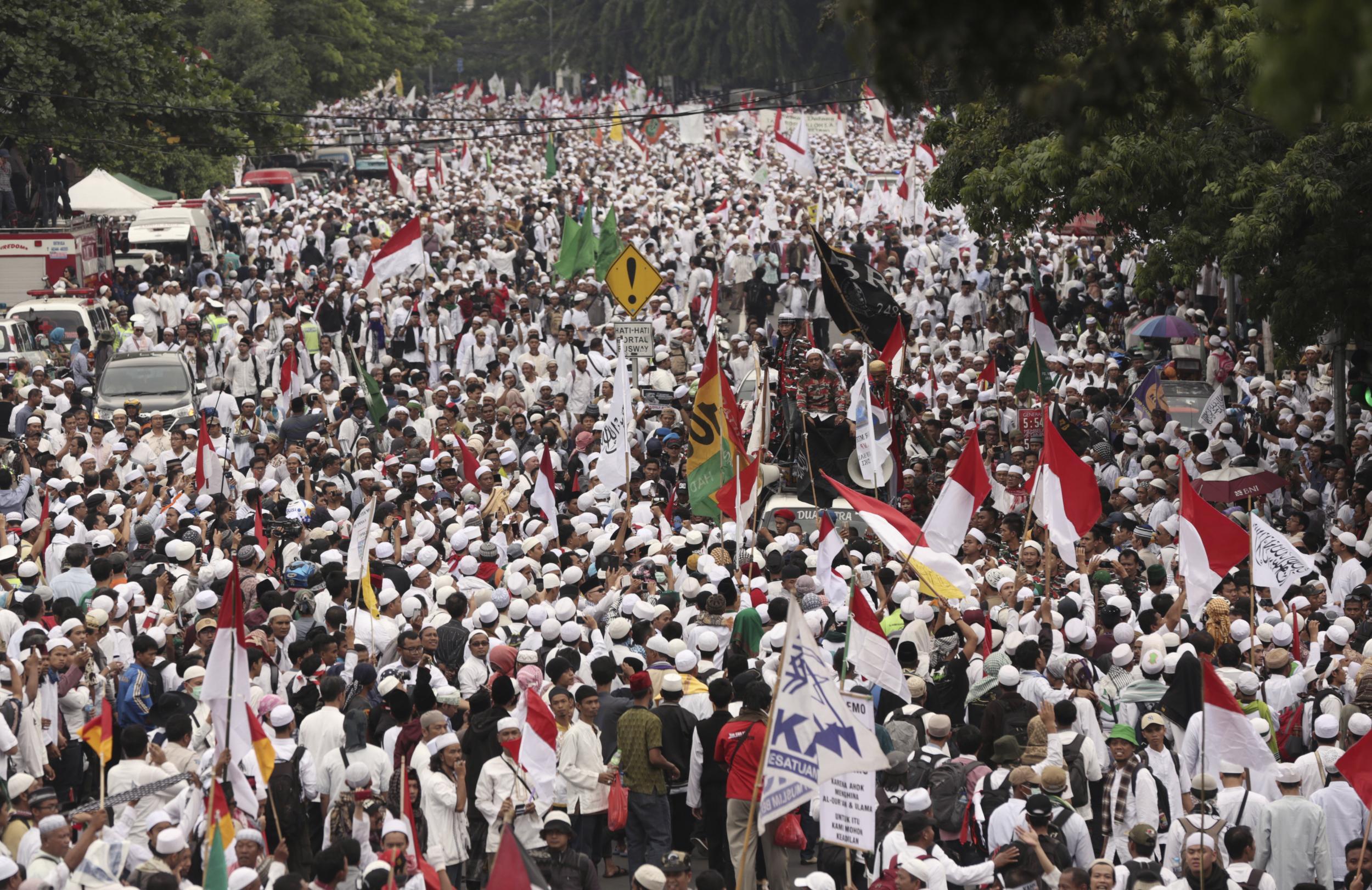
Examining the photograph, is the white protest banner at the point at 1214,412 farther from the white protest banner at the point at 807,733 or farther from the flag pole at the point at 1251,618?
the white protest banner at the point at 807,733

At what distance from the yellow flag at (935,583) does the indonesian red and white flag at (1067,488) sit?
3.91 ft

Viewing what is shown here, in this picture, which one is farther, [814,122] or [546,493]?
[814,122]

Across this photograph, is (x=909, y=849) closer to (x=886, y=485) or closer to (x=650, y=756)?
(x=650, y=756)

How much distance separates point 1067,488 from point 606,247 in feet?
50.8

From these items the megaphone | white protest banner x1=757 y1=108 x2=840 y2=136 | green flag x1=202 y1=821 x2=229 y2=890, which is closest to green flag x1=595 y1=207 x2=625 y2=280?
the megaphone

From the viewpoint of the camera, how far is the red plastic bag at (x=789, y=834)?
960cm

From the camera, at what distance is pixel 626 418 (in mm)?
15562

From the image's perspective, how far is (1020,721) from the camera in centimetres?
988

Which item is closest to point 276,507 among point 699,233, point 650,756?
point 650,756

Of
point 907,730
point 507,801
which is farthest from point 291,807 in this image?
point 907,730

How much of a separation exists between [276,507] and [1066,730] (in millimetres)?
8257

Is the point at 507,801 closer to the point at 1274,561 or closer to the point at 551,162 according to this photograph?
the point at 1274,561

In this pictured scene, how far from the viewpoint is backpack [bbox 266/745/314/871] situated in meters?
9.16

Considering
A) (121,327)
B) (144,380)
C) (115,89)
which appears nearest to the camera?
(144,380)
